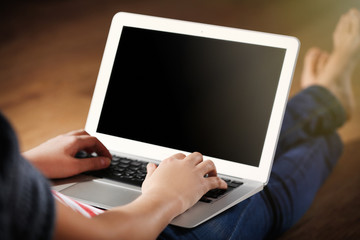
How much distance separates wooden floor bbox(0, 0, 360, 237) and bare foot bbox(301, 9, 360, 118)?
0.12 meters

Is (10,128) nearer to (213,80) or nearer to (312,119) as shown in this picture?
(213,80)

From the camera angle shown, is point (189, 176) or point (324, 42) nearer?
point (189, 176)

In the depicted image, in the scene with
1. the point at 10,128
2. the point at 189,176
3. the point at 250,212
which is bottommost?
the point at 250,212

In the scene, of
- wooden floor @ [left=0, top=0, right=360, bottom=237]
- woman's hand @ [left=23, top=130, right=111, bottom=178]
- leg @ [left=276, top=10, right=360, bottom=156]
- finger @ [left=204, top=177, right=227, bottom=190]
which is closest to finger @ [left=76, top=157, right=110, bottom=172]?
woman's hand @ [left=23, top=130, right=111, bottom=178]

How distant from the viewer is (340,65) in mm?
1657

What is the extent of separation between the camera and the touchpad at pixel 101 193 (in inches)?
29.5

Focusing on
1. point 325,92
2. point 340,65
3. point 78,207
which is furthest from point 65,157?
point 340,65

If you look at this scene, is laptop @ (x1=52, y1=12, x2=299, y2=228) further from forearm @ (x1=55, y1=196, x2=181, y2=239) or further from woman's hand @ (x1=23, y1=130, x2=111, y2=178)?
forearm @ (x1=55, y1=196, x2=181, y2=239)

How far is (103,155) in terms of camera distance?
872mm

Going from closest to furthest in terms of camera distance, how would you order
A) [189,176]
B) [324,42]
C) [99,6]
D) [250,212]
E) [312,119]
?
[189,176] → [250,212] → [312,119] → [324,42] → [99,6]

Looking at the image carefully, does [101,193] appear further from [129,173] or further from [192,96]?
[192,96]

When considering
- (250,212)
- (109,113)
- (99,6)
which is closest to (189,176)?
(250,212)

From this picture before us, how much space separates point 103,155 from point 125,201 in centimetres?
14

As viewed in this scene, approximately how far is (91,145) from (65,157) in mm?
51
